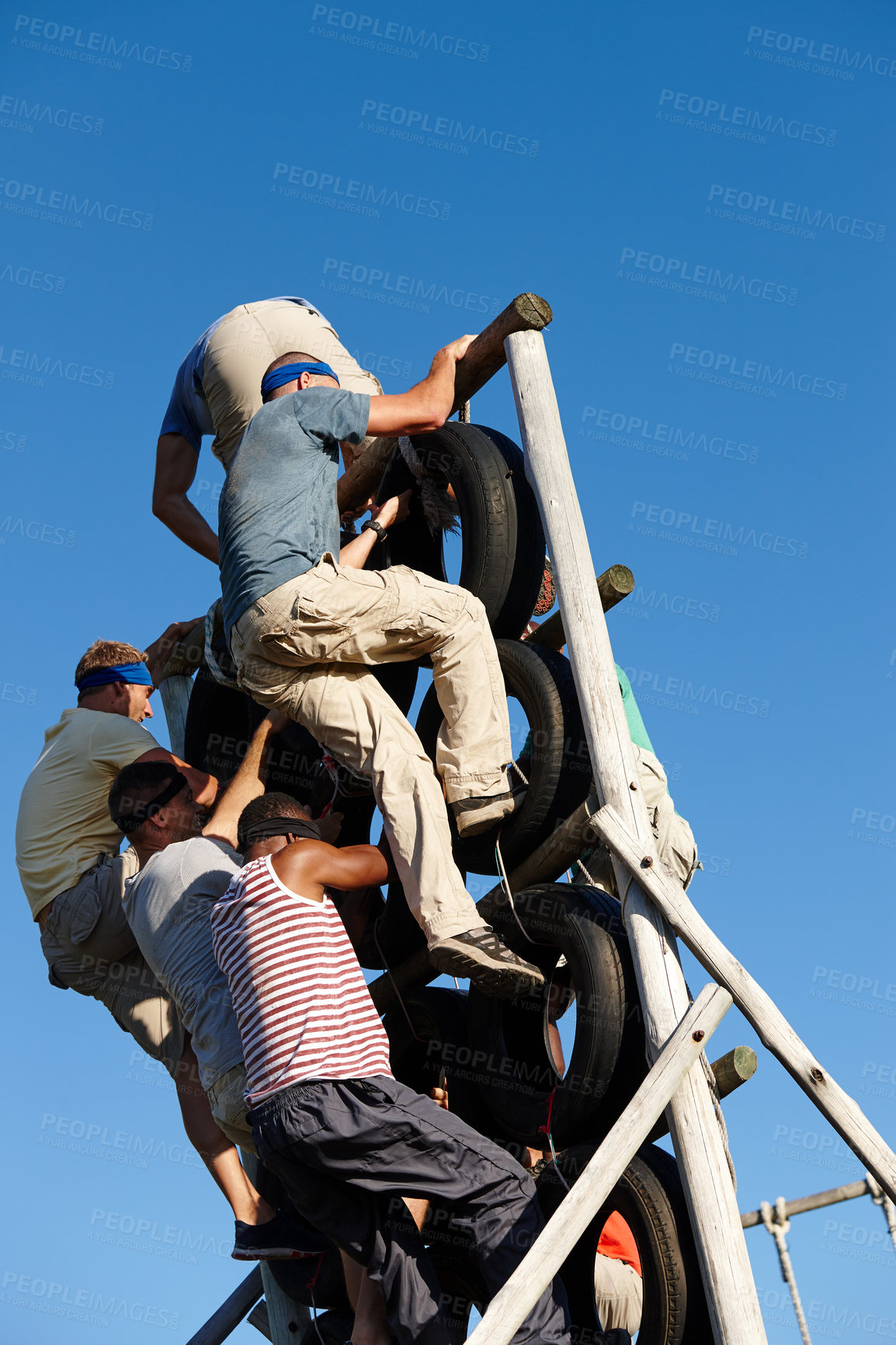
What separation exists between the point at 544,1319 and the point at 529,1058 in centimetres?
138

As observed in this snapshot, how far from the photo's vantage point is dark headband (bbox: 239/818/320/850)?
4164 millimetres

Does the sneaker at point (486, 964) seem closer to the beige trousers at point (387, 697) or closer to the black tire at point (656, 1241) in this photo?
the beige trousers at point (387, 697)

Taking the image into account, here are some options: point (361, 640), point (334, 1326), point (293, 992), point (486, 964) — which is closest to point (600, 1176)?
point (486, 964)

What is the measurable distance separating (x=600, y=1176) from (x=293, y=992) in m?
0.97

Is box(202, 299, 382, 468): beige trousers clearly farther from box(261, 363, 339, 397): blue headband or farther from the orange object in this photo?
the orange object

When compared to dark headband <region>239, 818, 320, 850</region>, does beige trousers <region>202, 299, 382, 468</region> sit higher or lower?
higher

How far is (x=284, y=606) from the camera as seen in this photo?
171 inches

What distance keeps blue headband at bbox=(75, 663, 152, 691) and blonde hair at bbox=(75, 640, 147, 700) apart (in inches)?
0.7

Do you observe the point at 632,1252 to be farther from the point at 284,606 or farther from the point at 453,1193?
the point at 284,606

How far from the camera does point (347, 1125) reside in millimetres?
3553

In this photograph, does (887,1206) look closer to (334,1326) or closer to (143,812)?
(334,1326)

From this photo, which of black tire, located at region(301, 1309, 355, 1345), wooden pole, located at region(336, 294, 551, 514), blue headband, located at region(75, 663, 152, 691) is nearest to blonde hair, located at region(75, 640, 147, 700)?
blue headband, located at region(75, 663, 152, 691)

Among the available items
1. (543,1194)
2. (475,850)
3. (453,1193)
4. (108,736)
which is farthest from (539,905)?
(108,736)

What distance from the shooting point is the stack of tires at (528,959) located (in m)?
4.08
